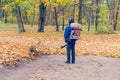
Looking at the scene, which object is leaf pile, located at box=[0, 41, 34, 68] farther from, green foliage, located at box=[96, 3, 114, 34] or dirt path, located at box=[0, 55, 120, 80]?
green foliage, located at box=[96, 3, 114, 34]

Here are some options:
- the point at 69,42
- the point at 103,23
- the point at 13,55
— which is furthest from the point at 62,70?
the point at 103,23

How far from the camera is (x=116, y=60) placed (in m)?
18.2

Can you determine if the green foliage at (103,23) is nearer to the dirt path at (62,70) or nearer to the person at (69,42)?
the dirt path at (62,70)

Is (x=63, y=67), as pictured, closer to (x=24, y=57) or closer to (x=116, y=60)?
(x=24, y=57)

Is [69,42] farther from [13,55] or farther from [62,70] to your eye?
[13,55]

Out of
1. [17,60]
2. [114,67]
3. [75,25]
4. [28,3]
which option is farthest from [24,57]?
[28,3]

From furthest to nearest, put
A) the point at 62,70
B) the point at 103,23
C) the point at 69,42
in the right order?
1. the point at 103,23
2. the point at 69,42
3. the point at 62,70

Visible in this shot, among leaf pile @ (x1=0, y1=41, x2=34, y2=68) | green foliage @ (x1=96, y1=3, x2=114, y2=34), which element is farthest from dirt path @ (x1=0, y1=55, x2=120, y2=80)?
green foliage @ (x1=96, y1=3, x2=114, y2=34)

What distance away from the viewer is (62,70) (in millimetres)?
14609

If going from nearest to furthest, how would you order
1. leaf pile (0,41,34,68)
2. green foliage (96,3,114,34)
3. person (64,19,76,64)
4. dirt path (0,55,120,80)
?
dirt path (0,55,120,80), leaf pile (0,41,34,68), person (64,19,76,64), green foliage (96,3,114,34)

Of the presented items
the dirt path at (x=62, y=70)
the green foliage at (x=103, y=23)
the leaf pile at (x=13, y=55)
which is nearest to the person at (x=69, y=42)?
the dirt path at (x=62, y=70)

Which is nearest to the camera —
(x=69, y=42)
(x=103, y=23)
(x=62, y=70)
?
(x=62, y=70)

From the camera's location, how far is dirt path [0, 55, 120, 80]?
13.0 metres

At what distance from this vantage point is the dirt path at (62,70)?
42.5 ft
